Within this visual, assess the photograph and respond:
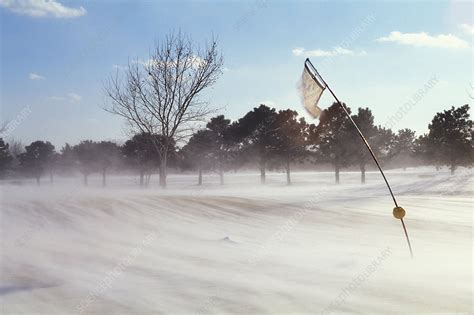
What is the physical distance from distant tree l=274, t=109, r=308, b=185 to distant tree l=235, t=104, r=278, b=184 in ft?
2.04

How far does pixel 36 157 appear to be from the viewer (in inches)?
2869

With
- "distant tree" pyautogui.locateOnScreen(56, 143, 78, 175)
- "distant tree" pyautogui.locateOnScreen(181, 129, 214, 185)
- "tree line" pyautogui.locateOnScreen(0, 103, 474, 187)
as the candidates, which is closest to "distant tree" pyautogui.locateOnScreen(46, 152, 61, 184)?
"distant tree" pyautogui.locateOnScreen(56, 143, 78, 175)

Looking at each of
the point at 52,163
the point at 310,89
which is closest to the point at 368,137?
the point at 310,89

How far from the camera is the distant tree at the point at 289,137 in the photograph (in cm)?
4444

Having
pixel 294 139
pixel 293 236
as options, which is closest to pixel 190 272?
pixel 293 236

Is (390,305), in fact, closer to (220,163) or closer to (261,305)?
(261,305)

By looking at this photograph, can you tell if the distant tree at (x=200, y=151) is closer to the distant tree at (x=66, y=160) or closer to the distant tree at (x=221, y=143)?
the distant tree at (x=221, y=143)

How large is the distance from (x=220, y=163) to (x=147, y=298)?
45635 millimetres

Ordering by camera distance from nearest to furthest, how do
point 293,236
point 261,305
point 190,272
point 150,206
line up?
point 261,305 < point 190,272 < point 293,236 < point 150,206

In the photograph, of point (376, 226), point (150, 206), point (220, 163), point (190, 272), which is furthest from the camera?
point (220, 163)

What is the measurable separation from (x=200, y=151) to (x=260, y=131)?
28.3 feet

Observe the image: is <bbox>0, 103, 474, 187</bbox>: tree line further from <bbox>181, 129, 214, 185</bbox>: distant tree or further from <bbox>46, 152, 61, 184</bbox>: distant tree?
<bbox>46, 152, 61, 184</bbox>: distant tree

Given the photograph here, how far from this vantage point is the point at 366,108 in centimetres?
4322

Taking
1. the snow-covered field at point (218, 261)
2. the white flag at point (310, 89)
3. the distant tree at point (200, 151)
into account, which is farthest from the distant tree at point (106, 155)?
the white flag at point (310, 89)
